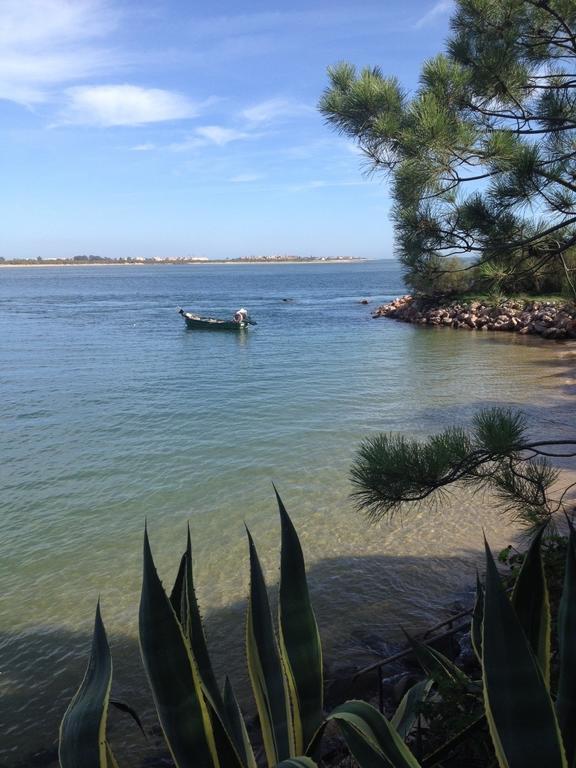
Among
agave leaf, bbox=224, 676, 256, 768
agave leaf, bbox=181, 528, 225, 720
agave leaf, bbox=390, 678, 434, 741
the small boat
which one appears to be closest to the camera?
agave leaf, bbox=181, 528, 225, 720

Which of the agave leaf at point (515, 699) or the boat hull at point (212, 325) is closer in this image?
the agave leaf at point (515, 699)

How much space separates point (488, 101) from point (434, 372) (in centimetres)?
1375

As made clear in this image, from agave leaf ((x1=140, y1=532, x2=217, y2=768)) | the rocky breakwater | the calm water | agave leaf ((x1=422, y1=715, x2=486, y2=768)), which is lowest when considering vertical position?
the calm water

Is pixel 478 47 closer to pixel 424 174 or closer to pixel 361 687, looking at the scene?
pixel 424 174

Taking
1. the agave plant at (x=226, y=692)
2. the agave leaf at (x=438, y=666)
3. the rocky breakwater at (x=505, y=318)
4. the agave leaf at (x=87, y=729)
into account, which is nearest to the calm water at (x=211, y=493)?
the agave leaf at (x=438, y=666)

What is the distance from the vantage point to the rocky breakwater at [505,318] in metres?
23.2

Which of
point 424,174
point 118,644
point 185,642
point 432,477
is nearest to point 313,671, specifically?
point 185,642

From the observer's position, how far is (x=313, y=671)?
183cm

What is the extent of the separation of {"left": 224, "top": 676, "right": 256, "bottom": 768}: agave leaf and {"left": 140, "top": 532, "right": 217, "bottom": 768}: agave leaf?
398mm

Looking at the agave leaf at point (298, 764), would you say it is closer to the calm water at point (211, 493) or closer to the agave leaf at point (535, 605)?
the agave leaf at point (535, 605)

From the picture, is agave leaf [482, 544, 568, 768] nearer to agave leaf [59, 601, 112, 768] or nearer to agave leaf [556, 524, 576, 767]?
agave leaf [556, 524, 576, 767]

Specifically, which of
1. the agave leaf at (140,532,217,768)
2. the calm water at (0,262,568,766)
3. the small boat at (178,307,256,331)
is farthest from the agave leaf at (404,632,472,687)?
the small boat at (178,307,256,331)

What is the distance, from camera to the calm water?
4.93 m

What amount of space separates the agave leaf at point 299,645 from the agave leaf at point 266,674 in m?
0.04
